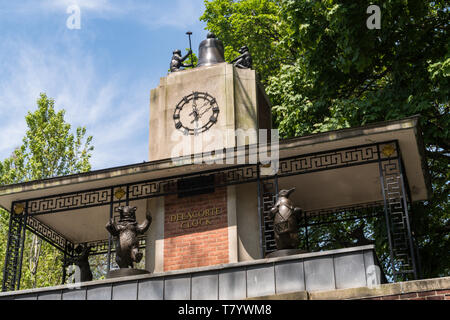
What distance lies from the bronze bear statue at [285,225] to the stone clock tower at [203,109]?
3085 mm

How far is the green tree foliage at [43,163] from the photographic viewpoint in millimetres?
22875

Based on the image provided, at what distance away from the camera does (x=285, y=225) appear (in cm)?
1297

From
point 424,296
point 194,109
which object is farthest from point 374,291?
point 194,109

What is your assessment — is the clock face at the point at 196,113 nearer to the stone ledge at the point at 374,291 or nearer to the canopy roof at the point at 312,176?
the canopy roof at the point at 312,176

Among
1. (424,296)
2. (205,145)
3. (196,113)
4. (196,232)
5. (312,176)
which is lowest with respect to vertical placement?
(424,296)

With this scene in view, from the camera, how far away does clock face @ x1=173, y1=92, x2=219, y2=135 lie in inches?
639

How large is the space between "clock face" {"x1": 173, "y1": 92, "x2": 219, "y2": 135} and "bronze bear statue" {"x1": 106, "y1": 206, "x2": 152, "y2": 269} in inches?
110

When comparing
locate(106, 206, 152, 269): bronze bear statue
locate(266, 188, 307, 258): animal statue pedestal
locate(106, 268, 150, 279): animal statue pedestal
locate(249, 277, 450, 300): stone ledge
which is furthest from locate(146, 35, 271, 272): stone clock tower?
locate(249, 277, 450, 300): stone ledge

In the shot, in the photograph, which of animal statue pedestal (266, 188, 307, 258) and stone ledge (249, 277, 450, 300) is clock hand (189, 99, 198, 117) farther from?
stone ledge (249, 277, 450, 300)

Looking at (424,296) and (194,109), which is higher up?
(194,109)

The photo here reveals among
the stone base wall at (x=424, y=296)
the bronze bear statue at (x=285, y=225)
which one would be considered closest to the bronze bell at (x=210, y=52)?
the bronze bear statue at (x=285, y=225)

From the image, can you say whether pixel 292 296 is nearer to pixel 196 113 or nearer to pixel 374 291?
pixel 374 291

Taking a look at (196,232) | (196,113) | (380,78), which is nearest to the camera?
(196,232)

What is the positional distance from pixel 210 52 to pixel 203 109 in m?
1.91
